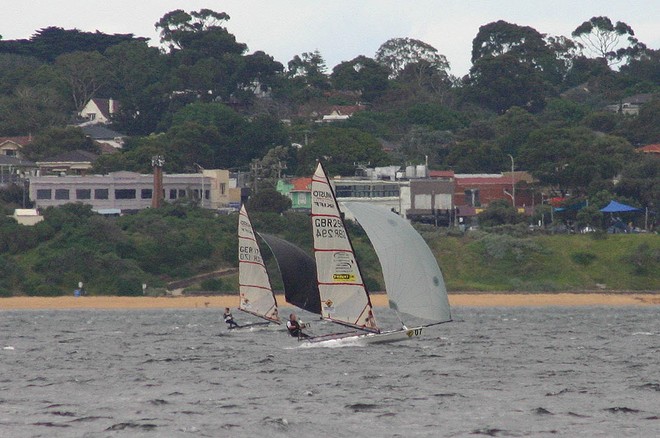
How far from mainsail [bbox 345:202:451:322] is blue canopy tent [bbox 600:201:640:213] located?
54.6m

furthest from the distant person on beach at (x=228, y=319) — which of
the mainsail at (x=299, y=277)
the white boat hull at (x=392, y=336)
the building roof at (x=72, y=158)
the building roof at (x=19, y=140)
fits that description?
the building roof at (x=19, y=140)

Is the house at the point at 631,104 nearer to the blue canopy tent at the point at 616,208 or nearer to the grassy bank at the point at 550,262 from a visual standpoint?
the blue canopy tent at the point at 616,208

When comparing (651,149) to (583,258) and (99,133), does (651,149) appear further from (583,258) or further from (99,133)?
(99,133)

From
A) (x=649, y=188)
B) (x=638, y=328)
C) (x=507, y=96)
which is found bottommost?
(x=638, y=328)

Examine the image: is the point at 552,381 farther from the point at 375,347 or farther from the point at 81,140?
the point at 81,140

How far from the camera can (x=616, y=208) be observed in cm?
9025

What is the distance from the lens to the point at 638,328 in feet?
176

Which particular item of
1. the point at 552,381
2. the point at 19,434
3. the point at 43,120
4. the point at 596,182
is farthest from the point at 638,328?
the point at 43,120

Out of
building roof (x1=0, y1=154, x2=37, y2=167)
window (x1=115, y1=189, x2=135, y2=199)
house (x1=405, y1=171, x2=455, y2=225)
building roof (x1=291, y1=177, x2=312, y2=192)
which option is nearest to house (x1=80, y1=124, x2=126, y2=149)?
building roof (x1=0, y1=154, x2=37, y2=167)

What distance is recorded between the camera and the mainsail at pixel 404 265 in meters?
36.8

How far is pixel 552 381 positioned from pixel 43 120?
4216 inches

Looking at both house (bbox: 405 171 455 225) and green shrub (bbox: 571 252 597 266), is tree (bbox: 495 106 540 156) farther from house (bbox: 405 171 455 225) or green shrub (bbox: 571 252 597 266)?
green shrub (bbox: 571 252 597 266)

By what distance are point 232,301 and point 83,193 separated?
29679 millimetres

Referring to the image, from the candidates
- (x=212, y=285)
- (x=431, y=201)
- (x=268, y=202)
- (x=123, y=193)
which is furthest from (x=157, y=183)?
(x=212, y=285)
